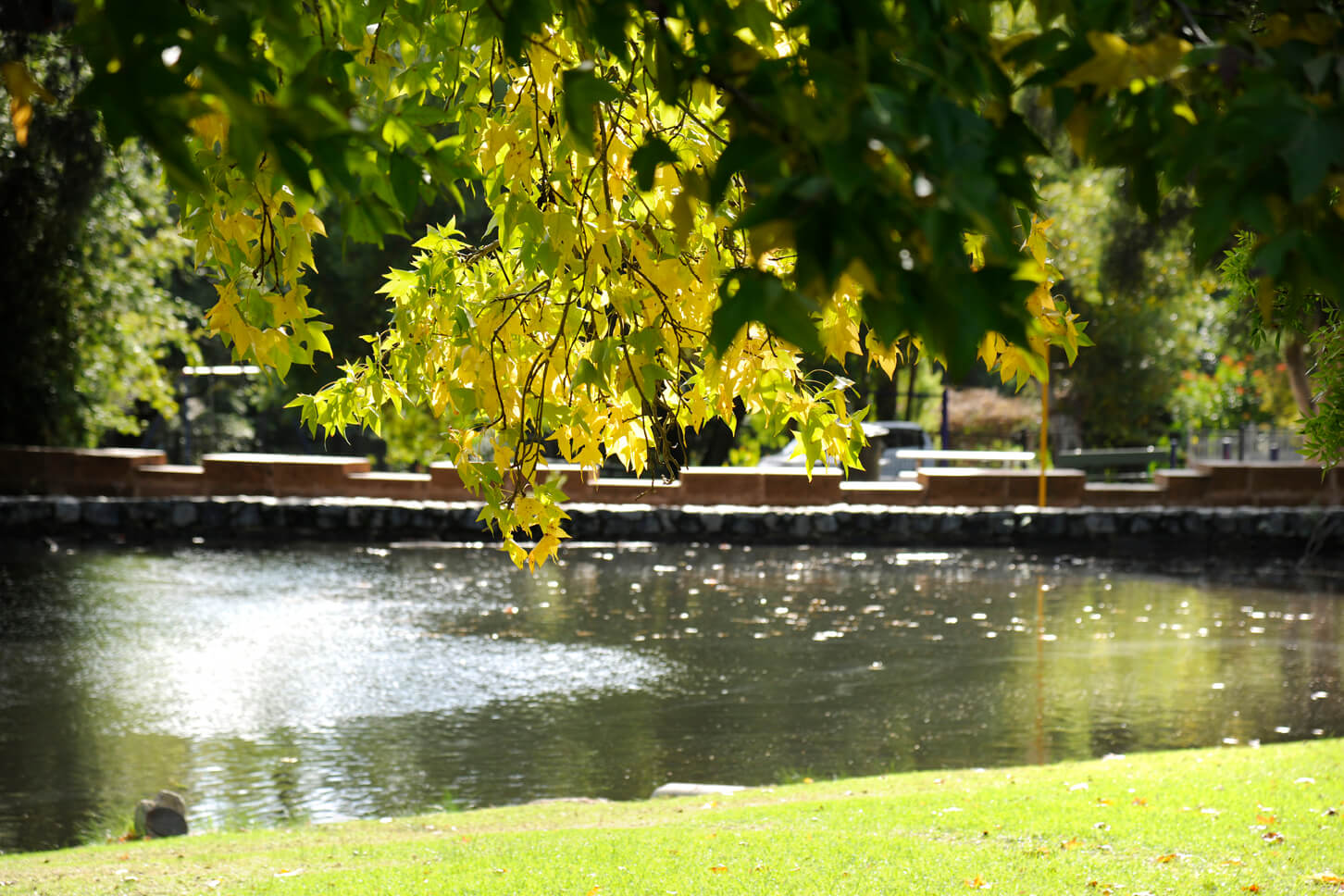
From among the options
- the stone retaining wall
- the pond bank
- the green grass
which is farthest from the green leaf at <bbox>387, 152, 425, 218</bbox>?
the stone retaining wall

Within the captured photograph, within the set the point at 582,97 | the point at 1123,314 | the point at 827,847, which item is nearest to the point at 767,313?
the point at 582,97

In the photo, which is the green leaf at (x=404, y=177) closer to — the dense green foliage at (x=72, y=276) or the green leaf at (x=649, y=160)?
the green leaf at (x=649, y=160)

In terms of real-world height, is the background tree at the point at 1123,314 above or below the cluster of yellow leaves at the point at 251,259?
above

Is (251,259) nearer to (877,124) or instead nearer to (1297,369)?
(877,124)

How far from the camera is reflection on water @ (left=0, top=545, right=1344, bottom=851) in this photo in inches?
325

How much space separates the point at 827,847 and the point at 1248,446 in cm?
2032

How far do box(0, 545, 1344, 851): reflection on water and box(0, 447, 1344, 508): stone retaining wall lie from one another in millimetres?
3161

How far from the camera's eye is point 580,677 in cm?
1064

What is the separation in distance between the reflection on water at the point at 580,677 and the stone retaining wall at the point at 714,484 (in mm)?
3161

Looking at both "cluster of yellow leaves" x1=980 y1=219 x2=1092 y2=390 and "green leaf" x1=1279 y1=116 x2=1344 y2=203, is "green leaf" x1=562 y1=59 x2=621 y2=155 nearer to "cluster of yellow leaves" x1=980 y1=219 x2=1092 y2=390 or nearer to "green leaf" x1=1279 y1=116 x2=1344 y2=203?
"green leaf" x1=1279 y1=116 x2=1344 y2=203

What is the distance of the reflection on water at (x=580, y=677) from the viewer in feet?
27.1

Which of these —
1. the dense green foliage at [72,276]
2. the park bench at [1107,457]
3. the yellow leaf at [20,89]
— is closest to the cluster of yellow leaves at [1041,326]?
the yellow leaf at [20,89]

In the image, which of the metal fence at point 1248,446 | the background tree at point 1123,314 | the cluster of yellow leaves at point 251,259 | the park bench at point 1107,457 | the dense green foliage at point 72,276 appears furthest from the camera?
the park bench at point 1107,457

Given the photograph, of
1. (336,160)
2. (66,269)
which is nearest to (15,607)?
(66,269)
